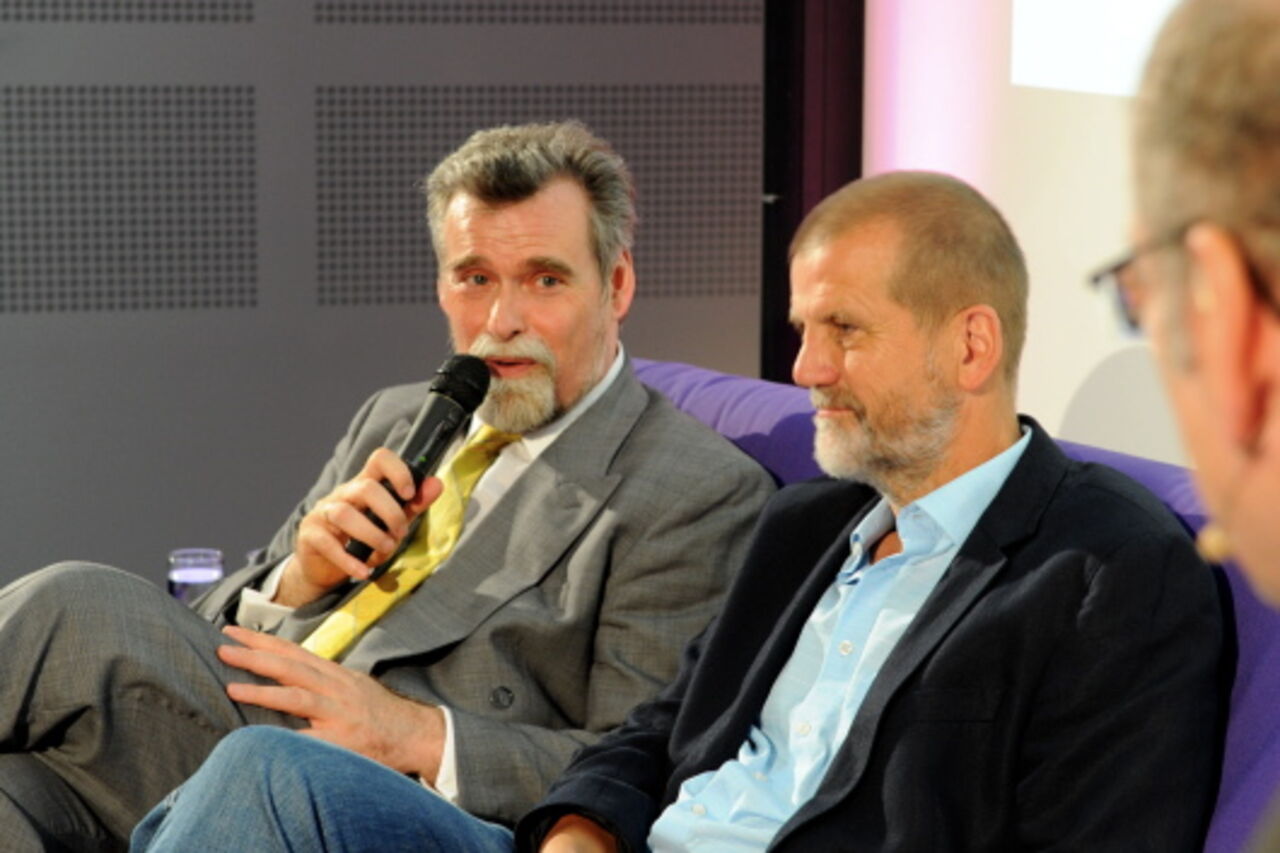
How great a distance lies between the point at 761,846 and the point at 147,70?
2929 millimetres

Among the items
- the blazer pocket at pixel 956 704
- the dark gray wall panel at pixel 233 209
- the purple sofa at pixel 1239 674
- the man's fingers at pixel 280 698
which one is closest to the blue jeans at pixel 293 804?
the man's fingers at pixel 280 698

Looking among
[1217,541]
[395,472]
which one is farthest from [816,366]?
[1217,541]

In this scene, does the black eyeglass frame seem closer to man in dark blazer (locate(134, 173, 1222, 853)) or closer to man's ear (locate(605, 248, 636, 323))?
man in dark blazer (locate(134, 173, 1222, 853))

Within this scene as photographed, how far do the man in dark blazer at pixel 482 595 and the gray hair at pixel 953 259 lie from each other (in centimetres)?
62

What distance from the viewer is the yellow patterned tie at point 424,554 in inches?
106

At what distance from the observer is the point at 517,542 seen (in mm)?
2707

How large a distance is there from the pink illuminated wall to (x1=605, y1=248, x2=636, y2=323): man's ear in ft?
2.64

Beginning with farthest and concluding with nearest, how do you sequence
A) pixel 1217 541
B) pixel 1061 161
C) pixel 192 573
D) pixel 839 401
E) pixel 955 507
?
pixel 192 573 < pixel 1061 161 < pixel 839 401 < pixel 955 507 < pixel 1217 541

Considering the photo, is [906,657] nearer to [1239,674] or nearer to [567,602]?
[1239,674]

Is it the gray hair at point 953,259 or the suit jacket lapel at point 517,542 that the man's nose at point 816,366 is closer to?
the gray hair at point 953,259

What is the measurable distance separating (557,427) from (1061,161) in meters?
0.93

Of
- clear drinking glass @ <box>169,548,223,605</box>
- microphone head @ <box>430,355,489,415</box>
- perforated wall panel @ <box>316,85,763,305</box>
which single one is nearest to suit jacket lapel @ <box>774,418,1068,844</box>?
microphone head @ <box>430,355,489,415</box>

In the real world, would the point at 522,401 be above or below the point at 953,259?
below

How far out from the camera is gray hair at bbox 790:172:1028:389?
208 cm
